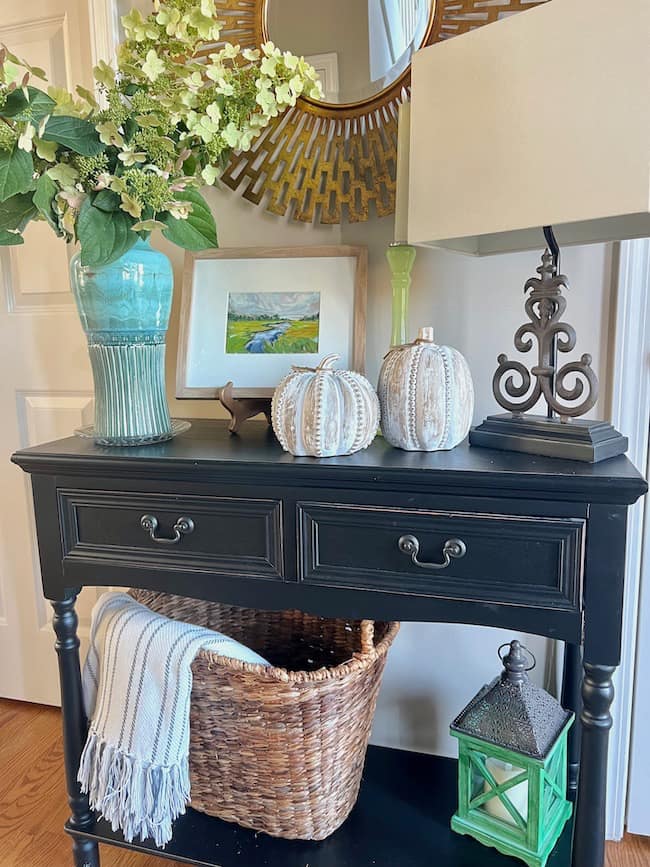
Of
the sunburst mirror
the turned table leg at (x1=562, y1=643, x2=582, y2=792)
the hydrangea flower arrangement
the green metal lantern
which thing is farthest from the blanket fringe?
the sunburst mirror

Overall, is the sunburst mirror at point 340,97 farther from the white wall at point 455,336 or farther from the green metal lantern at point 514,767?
the green metal lantern at point 514,767

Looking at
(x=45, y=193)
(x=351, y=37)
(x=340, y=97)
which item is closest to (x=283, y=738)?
(x=45, y=193)

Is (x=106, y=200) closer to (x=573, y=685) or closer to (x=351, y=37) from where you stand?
(x=351, y=37)

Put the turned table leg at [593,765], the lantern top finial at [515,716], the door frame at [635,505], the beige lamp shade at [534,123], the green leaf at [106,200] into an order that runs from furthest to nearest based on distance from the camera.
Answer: the door frame at [635,505]
the lantern top finial at [515,716]
the green leaf at [106,200]
the turned table leg at [593,765]
the beige lamp shade at [534,123]

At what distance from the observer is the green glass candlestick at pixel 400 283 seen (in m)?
1.22

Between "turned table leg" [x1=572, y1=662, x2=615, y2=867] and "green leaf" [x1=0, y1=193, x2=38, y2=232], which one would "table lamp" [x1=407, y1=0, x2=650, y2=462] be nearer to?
"turned table leg" [x1=572, y1=662, x2=615, y2=867]

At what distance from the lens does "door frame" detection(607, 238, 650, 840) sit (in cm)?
120

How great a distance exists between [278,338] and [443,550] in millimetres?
613

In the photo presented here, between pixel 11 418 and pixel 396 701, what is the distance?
4.04ft

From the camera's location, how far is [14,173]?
2.99 ft

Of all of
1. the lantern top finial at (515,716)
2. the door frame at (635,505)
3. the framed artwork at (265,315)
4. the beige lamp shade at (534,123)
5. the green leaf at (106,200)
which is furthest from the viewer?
the framed artwork at (265,315)

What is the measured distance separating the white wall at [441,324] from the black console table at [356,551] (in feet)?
0.75

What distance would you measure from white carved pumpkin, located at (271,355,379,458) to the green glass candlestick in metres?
0.26

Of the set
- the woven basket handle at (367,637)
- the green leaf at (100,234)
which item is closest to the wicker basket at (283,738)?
the woven basket handle at (367,637)
